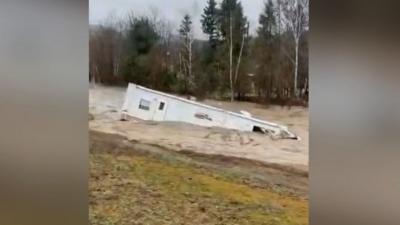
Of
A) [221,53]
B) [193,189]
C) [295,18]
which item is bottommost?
[193,189]

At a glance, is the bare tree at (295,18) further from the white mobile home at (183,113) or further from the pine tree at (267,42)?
the white mobile home at (183,113)

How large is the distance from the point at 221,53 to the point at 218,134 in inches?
9.6

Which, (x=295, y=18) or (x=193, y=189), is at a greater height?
(x=295, y=18)

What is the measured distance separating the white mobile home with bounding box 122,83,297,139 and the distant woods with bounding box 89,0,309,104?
0.03 m

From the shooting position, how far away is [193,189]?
4.98ft

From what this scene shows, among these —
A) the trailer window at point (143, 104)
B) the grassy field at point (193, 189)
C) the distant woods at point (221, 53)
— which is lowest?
the grassy field at point (193, 189)

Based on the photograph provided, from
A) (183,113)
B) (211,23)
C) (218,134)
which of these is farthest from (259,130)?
(211,23)

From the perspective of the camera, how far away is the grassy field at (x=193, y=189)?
1512mm

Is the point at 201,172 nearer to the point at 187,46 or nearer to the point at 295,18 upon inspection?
the point at 187,46

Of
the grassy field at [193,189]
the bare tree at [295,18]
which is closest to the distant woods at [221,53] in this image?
the bare tree at [295,18]

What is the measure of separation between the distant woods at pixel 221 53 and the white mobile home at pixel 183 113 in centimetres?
3

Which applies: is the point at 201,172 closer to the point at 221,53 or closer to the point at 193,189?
the point at 193,189
